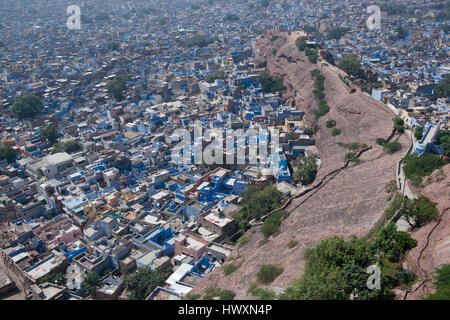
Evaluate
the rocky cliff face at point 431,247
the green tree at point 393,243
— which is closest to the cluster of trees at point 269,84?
the rocky cliff face at point 431,247

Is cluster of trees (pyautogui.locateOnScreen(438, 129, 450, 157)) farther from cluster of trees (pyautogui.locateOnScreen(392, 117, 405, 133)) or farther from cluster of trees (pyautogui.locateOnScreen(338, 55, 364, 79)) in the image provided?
cluster of trees (pyautogui.locateOnScreen(338, 55, 364, 79))

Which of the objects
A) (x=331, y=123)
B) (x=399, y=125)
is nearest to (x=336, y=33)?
(x=331, y=123)

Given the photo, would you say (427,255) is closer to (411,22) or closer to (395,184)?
(395,184)

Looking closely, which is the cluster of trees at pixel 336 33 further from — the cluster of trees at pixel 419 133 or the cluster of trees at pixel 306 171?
the cluster of trees at pixel 419 133

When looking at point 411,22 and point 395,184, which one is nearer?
point 395,184

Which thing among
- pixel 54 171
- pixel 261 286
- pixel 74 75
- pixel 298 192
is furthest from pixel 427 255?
pixel 74 75

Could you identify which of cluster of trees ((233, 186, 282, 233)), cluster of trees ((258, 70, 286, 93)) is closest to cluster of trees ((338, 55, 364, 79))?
cluster of trees ((258, 70, 286, 93))
